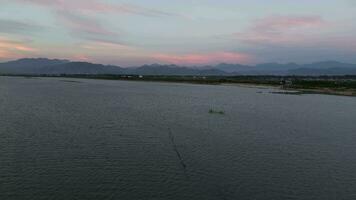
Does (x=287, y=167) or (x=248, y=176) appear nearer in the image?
(x=248, y=176)

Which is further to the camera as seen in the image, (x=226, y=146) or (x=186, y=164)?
(x=226, y=146)

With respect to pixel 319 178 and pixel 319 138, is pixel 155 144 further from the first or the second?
pixel 319 138

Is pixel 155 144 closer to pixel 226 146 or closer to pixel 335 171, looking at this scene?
pixel 226 146

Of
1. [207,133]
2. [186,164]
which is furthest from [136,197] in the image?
[207,133]

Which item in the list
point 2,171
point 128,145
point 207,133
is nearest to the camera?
point 2,171

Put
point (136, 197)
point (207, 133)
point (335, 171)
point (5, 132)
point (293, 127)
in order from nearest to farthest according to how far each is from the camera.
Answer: point (136, 197)
point (335, 171)
point (5, 132)
point (207, 133)
point (293, 127)

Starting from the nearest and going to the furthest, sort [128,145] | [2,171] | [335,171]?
[2,171] < [335,171] < [128,145]

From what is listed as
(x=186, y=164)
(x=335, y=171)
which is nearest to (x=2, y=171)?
(x=186, y=164)

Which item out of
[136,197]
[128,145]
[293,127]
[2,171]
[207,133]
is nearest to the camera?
[136,197]

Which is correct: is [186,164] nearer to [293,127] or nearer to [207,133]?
[207,133]
